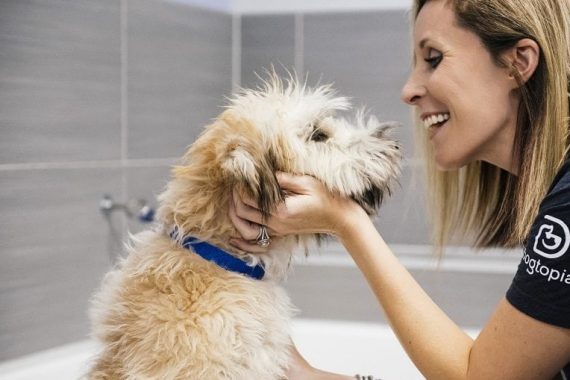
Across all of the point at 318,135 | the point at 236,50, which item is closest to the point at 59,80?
the point at 318,135

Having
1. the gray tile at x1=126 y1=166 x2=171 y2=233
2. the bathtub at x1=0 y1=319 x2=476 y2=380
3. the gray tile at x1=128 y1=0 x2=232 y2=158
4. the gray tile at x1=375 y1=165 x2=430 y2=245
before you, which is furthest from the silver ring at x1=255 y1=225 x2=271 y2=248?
the gray tile at x1=375 y1=165 x2=430 y2=245

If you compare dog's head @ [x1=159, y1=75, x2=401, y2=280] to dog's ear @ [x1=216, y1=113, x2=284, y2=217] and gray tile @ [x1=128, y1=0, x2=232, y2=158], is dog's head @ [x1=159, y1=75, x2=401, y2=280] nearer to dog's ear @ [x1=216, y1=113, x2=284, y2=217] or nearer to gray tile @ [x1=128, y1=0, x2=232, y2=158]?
dog's ear @ [x1=216, y1=113, x2=284, y2=217]

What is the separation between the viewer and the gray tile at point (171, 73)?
2885 mm

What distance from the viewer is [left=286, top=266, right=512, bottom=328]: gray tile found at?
303cm

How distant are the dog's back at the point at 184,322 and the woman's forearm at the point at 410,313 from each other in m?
0.20

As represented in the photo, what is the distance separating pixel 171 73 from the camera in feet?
10.2

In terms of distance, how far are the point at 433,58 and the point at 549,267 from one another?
20.1 inches

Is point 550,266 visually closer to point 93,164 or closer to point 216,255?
point 216,255

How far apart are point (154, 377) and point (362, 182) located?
536 mm

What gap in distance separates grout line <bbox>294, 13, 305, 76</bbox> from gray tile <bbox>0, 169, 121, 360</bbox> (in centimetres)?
113

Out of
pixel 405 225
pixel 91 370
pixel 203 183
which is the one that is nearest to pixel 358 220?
pixel 203 183

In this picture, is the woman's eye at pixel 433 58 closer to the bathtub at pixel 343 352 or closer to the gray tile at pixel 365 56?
the bathtub at pixel 343 352

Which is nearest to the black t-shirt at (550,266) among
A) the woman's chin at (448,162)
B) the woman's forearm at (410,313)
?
the woman's forearm at (410,313)

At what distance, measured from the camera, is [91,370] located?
147 centimetres
